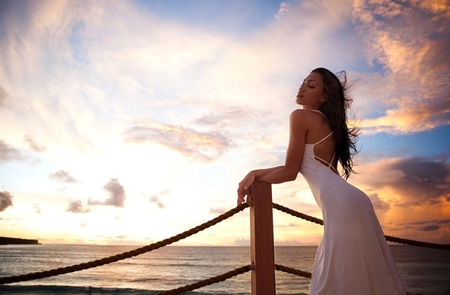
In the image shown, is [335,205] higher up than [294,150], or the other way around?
[294,150]

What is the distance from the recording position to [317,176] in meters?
2.25

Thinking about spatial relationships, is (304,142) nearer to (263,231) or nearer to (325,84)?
(325,84)

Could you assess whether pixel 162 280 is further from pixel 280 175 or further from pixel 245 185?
pixel 280 175

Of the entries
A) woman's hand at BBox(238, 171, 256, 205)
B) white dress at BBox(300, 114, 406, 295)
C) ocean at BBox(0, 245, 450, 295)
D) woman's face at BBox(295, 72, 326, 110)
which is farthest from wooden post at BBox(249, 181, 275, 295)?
ocean at BBox(0, 245, 450, 295)

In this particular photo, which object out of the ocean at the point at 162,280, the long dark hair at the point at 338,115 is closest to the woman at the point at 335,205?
the long dark hair at the point at 338,115

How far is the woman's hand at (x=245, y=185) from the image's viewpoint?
253cm

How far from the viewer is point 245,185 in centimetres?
254

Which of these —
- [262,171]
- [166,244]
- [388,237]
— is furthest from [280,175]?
[388,237]

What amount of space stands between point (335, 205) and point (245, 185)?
0.67 metres

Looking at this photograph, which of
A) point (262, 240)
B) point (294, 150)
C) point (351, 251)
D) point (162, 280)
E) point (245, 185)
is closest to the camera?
point (351, 251)

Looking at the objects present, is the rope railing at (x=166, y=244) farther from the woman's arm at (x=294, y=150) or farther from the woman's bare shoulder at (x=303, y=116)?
the woman's bare shoulder at (x=303, y=116)

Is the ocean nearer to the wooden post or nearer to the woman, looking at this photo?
the wooden post

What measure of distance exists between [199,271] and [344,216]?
3605 cm

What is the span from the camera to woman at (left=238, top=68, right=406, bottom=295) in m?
2.04
